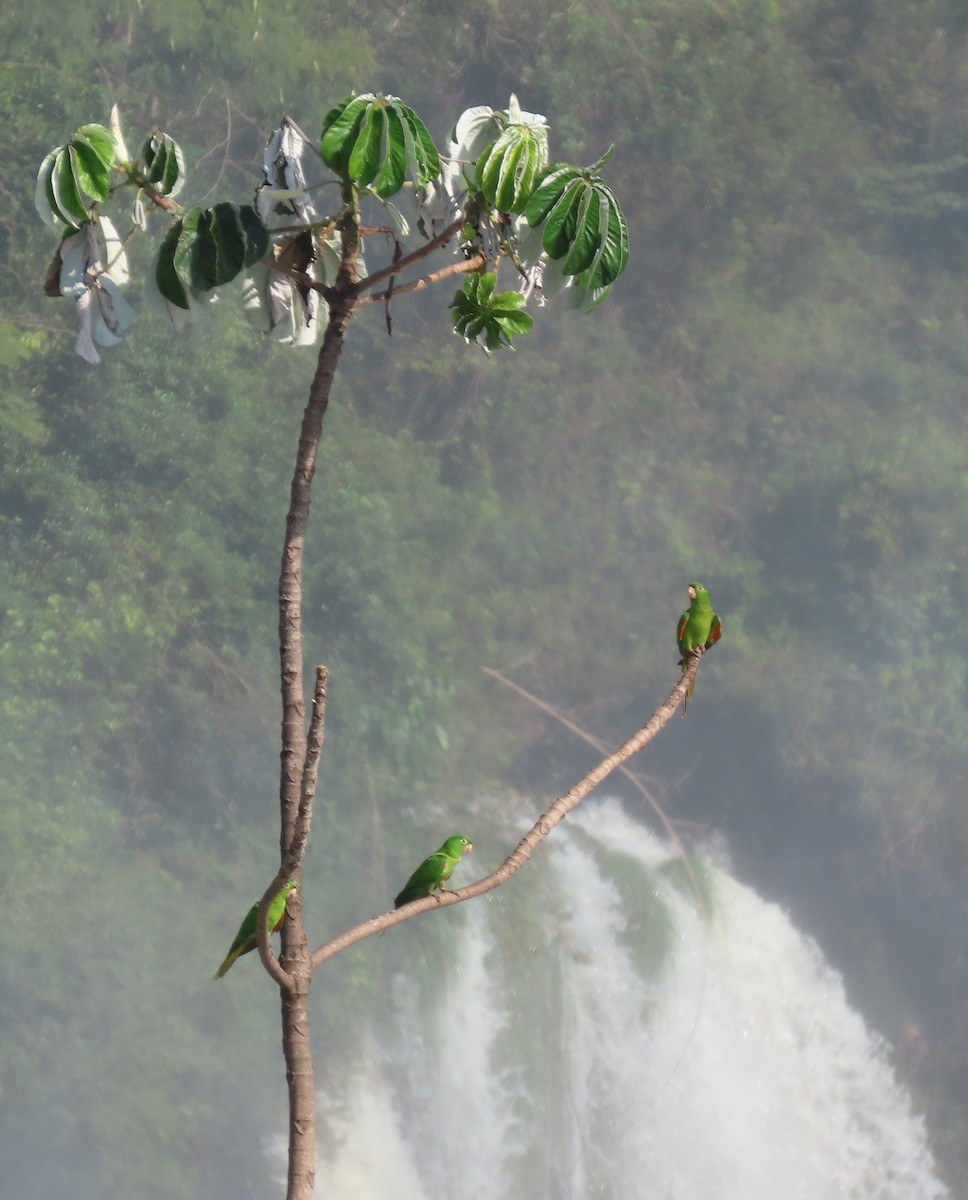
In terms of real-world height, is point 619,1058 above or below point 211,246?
below

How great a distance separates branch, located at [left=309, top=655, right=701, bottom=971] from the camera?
4.03ft

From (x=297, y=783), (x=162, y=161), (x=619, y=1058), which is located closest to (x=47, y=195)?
(x=162, y=161)

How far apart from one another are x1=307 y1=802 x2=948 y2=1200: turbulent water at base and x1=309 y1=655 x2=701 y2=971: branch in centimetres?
523

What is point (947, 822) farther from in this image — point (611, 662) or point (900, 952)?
point (611, 662)

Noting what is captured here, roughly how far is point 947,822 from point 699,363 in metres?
2.64

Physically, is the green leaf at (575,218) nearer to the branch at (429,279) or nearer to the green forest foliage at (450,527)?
the branch at (429,279)

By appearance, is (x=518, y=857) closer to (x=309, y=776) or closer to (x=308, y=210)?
(x=309, y=776)

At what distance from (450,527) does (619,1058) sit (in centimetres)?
287

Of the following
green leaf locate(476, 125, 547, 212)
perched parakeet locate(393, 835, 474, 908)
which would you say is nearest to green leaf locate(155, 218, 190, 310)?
green leaf locate(476, 125, 547, 212)

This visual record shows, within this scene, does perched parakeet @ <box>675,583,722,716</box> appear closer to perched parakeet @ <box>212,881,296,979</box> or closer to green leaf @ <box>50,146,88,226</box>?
perched parakeet @ <box>212,881,296,979</box>

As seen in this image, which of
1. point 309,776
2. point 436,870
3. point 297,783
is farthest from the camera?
point 436,870

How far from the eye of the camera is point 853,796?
6.41 m

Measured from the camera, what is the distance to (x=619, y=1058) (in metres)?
6.44

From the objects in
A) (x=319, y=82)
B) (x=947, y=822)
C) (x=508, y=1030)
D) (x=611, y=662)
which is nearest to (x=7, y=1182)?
(x=508, y=1030)
